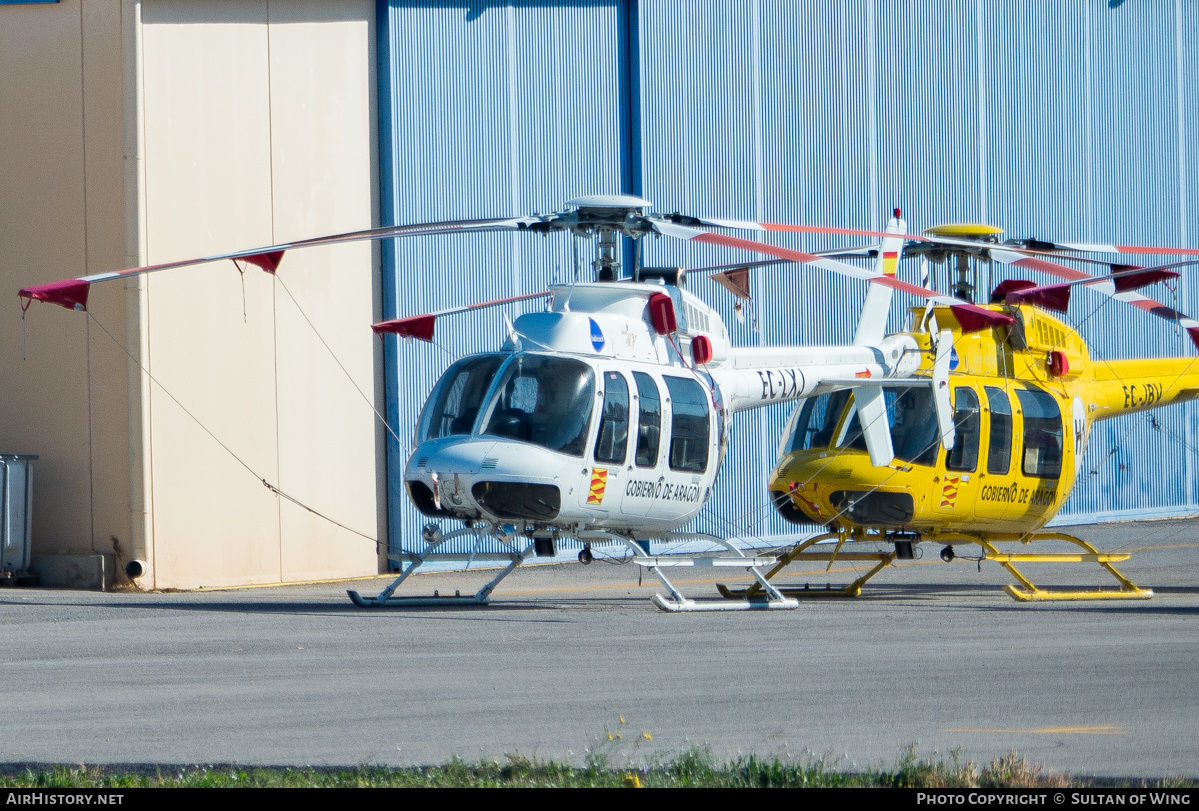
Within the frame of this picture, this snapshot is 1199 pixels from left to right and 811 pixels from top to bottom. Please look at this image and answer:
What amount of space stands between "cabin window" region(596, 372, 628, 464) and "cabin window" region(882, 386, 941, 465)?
344 centimetres

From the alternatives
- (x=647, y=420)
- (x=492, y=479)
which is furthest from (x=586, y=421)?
(x=492, y=479)

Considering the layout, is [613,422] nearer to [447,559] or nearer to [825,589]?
[447,559]

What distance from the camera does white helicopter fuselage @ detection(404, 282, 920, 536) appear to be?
1227cm

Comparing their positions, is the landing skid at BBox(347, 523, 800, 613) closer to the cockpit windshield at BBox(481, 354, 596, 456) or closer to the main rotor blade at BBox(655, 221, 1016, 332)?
the cockpit windshield at BBox(481, 354, 596, 456)

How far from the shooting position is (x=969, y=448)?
15.1m

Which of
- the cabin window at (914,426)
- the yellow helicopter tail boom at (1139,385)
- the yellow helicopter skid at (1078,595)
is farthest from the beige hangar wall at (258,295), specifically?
the yellow helicopter tail boom at (1139,385)

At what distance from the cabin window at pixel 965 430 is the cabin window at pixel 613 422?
12.9 ft

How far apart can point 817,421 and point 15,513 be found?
31.7 feet

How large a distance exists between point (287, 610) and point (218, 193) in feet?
22.2

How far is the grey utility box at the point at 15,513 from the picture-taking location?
1745 cm

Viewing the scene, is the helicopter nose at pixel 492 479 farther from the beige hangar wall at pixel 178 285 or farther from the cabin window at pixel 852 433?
the beige hangar wall at pixel 178 285

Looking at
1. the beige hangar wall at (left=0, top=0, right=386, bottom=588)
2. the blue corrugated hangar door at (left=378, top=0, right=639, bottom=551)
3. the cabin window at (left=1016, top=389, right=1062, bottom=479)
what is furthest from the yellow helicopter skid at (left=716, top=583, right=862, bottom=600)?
the blue corrugated hangar door at (left=378, top=0, right=639, bottom=551)
